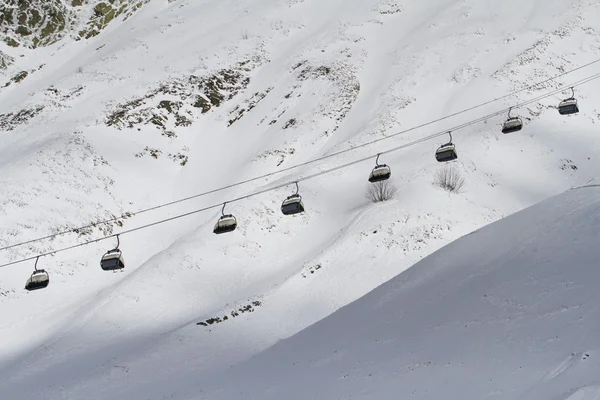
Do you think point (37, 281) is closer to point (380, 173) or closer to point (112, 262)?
point (112, 262)

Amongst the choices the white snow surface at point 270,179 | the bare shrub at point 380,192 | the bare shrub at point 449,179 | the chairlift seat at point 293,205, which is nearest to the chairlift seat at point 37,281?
the white snow surface at point 270,179

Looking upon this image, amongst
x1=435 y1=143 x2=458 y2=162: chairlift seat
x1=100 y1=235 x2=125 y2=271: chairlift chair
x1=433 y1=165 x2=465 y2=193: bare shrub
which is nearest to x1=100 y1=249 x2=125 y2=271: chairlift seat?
x1=100 y1=235 x2=125 y2=271: chairlift chair

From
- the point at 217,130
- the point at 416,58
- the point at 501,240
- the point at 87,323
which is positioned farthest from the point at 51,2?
the point at 501,240

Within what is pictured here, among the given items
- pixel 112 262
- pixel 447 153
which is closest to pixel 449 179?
pixel 447 153

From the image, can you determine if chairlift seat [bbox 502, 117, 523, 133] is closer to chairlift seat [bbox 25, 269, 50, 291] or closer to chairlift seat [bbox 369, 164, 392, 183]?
chairlift seat [bbox 369, 164, 392, 183]

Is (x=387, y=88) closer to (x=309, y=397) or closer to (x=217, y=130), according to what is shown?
(x=217, y=130)
